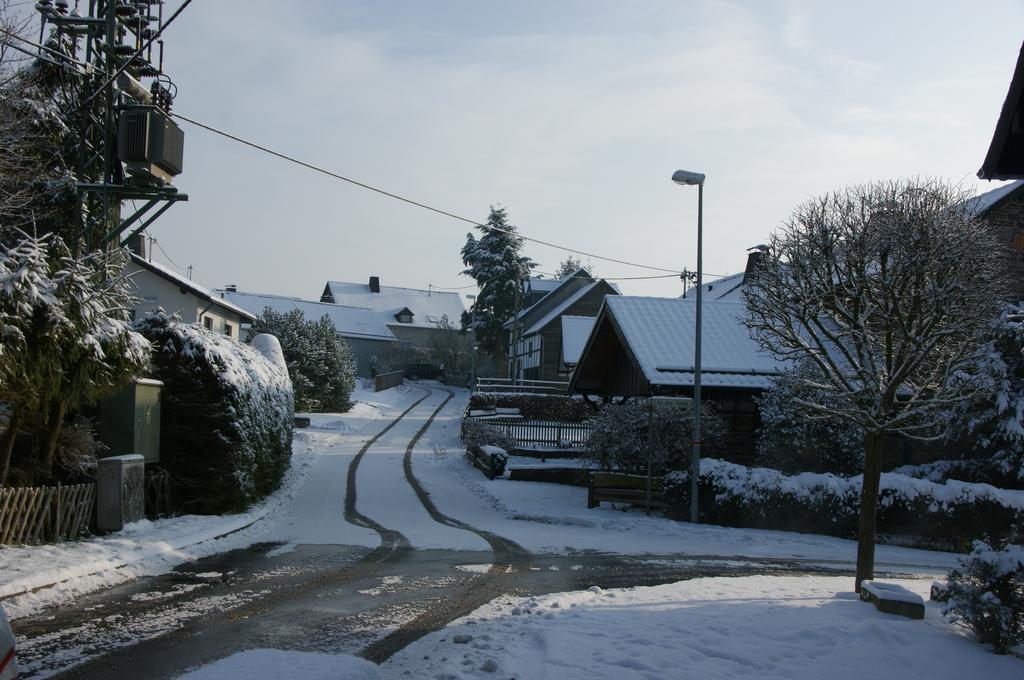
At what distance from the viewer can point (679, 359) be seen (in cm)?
2502

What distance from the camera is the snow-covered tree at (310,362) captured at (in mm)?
45125

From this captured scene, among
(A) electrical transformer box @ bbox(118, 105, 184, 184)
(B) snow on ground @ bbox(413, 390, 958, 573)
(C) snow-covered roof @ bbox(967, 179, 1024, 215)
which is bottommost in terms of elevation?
(B) snow on ground @ bbox(413, 390, 958, 573)

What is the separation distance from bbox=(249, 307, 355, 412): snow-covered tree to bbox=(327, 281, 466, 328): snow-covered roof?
1665 inches

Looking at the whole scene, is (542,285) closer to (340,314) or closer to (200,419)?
(340,314)

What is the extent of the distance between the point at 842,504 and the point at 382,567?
11.7m

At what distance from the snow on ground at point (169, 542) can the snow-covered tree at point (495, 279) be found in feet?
131

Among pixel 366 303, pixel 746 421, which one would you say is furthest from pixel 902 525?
pixel 366 303

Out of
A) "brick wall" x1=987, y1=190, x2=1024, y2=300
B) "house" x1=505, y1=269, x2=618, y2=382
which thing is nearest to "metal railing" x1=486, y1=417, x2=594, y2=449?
"brick wall" x1=987, y1=190, x2=1024, y2=300

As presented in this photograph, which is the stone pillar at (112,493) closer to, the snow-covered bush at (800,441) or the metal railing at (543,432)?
the snow-covered bush at (800,441)

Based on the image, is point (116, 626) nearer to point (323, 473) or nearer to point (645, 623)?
point (645, 623)

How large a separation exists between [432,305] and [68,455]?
82919 millimetres

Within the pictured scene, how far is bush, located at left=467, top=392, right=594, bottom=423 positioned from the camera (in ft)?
136

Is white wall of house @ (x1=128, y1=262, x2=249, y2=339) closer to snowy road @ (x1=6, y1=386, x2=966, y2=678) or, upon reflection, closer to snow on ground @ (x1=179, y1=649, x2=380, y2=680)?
snowy road @ (x1=6, y1=386, x2=966, y2=678)

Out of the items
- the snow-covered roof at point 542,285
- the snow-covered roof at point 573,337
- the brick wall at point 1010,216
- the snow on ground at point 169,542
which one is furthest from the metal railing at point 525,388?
the brick wall at point 1010,216
